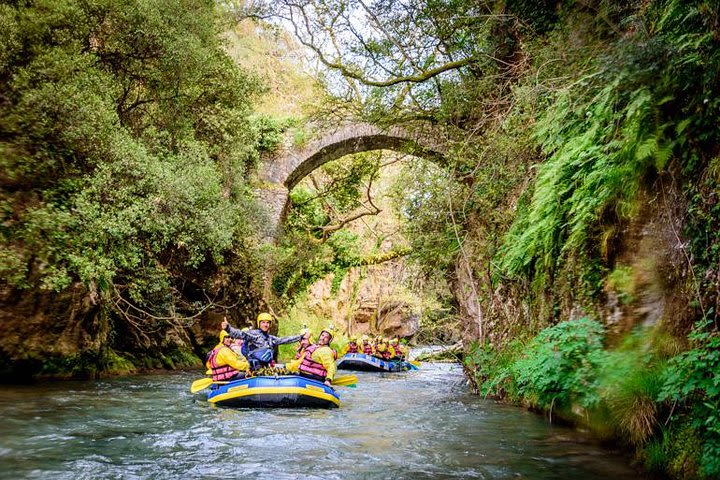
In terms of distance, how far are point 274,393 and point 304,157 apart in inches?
388

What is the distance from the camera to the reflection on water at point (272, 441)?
16.2 ft

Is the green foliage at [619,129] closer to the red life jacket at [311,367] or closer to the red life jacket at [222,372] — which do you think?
the red life jacket at [311,367]

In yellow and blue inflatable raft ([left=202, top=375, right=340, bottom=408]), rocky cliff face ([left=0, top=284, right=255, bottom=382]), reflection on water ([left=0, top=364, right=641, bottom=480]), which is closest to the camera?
reflection on water ([left=0, top=364, right=641, bottom=480])

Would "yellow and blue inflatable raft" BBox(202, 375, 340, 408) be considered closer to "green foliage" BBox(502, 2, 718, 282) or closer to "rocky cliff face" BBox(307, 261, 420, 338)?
"green foliage" BBox(502, 2, 718, 282)

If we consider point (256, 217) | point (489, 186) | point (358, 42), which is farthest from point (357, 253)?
point (489, 186)

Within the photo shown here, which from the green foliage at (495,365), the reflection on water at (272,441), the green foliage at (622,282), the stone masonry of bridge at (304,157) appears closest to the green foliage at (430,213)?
the green foliage at (495,365)

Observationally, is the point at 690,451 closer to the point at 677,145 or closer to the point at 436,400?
the point at 677,145

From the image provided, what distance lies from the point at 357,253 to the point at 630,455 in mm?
17495

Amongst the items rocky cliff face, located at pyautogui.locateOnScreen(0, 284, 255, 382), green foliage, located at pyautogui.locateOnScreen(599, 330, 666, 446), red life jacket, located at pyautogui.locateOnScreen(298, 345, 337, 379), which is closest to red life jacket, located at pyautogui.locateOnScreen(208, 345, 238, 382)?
red life jacket, located at pyautogui.locateOnScreen(298, 345, 337, 379)

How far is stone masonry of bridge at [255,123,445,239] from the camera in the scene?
1548 centimetres

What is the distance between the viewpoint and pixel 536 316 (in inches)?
322

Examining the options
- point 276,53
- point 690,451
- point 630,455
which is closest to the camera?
point 690,451

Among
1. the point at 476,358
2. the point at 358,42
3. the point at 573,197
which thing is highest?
the point at 358,42

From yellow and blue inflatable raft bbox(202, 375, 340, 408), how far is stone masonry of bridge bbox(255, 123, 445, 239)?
8100 mm
